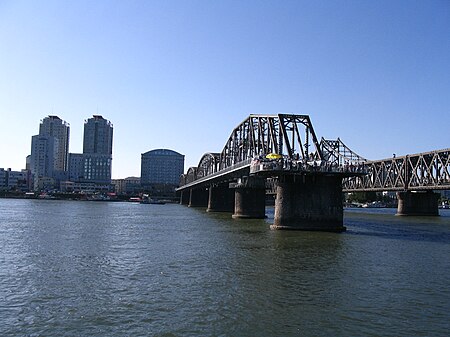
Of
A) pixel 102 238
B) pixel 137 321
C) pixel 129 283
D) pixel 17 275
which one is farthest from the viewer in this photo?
pixel 102 238

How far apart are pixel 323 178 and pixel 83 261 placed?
3377 centimetres

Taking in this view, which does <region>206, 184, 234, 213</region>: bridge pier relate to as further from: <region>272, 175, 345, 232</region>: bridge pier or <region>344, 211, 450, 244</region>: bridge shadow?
<region>272, 175, 345, 232</region>: bridge pier

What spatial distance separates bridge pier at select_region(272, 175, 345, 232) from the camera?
190 ft

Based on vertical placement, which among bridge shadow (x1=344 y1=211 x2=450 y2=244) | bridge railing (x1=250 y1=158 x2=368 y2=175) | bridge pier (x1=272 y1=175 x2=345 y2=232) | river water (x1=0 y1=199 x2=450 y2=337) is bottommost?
river water (x1=0 y1=199 x2=450 y2=337)

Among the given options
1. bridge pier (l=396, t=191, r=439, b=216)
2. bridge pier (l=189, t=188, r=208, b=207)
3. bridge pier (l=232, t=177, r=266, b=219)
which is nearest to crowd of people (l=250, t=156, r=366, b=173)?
bridge pier (l=232, t=177, r=266, b=219)

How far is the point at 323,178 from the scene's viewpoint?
5803cm

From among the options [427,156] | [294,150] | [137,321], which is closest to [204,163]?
[427,156]

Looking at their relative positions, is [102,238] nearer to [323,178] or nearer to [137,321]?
[323,178]

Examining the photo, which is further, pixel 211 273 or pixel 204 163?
pixel 204 163

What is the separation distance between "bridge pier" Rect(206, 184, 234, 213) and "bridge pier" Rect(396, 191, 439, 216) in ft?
149

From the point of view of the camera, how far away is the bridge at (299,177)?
57844 millimetres

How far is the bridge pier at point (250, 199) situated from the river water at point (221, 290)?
156 ft

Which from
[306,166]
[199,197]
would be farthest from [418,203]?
[306,166]

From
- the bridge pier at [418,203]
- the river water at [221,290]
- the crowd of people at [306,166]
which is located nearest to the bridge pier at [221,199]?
the bridge pier at [418,203]
